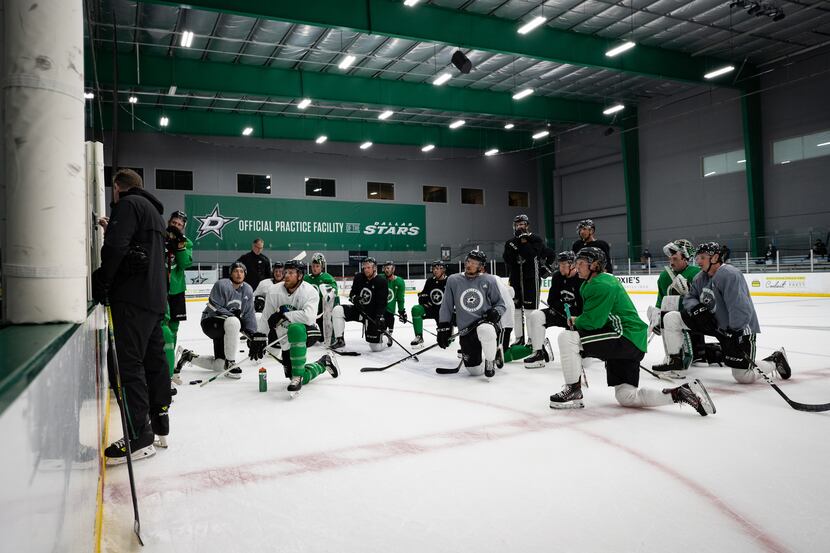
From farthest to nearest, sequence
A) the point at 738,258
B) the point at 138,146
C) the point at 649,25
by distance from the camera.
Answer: the point at 138,146 < the point at 738,258 < the point at 649,25

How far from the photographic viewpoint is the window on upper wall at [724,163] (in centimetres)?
1869

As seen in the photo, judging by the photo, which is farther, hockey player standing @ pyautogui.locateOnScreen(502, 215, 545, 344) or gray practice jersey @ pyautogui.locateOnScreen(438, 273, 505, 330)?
hockey player standing @ pyautogui.locateOnScreen(502, 215, 545, 344)

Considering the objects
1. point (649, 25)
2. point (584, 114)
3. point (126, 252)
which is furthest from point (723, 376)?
point (584, 114)

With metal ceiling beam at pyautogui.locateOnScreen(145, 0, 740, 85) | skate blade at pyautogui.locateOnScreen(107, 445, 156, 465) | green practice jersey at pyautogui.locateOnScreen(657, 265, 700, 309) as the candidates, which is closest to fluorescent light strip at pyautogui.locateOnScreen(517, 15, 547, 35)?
metal ceiling beam at pyautogui.locateOnScreen(145, 0, 740, 85)

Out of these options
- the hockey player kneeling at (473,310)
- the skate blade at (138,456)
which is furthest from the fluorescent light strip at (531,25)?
the skate blade at (138,456)

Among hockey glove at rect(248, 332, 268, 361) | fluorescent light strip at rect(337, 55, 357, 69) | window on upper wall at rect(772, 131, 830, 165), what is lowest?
hockey glove at rect(248, 332, 268, 361)

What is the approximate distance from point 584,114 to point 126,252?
66.4 feet

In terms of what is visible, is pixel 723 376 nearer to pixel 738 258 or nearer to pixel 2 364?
pixel 2 364

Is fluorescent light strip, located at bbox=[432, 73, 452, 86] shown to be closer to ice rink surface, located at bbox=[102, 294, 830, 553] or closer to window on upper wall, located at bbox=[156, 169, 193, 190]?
window on upper wall, located at bbox=[156, 169, 193, 190]

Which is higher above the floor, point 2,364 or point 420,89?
point 420,89

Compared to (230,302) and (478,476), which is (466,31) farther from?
(478,476)

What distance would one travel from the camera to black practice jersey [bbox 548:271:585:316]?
5504mm

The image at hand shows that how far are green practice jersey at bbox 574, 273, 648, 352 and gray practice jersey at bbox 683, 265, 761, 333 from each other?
121 centimetres

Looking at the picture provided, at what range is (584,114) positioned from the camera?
2038cm
